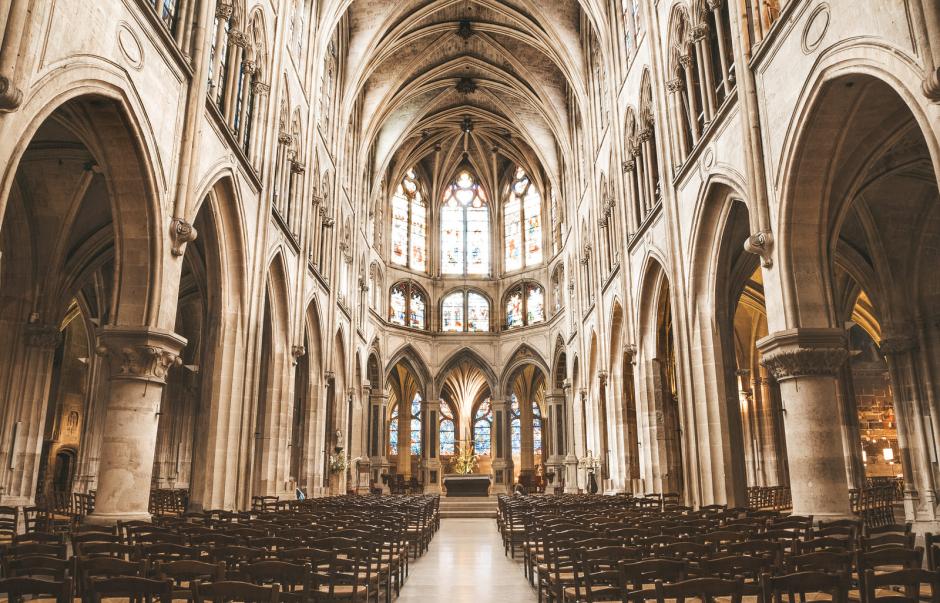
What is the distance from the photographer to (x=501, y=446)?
43875 mm

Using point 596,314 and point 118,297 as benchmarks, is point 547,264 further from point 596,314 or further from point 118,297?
point 118,297

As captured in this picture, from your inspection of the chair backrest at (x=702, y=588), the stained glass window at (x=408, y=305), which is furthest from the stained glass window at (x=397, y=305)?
the chair backrest at (x=702, y=588)

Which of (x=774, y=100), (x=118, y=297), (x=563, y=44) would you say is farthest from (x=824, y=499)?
(x=563, y=44)

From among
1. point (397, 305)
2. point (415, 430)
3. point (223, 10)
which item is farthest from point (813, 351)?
point (415, 430)

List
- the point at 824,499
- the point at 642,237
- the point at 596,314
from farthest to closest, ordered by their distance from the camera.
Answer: the point at 596,314 → the point at 642,237 → the point at 824,499

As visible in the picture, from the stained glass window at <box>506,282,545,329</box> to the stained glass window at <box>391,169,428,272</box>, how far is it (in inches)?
244

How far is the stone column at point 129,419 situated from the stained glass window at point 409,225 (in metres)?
32.8

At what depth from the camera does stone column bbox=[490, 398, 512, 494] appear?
142 feet

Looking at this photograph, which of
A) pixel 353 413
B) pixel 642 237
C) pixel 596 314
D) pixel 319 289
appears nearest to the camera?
pixel 642 237

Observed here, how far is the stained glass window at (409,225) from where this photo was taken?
45562 mm

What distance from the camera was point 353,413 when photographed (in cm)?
3612

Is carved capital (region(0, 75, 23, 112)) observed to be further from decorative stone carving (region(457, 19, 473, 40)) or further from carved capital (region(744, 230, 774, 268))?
decorative stone carving (region(457, 19, 473, 40))

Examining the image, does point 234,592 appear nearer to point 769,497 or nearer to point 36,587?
point 36,587

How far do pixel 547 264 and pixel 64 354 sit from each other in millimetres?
26530
